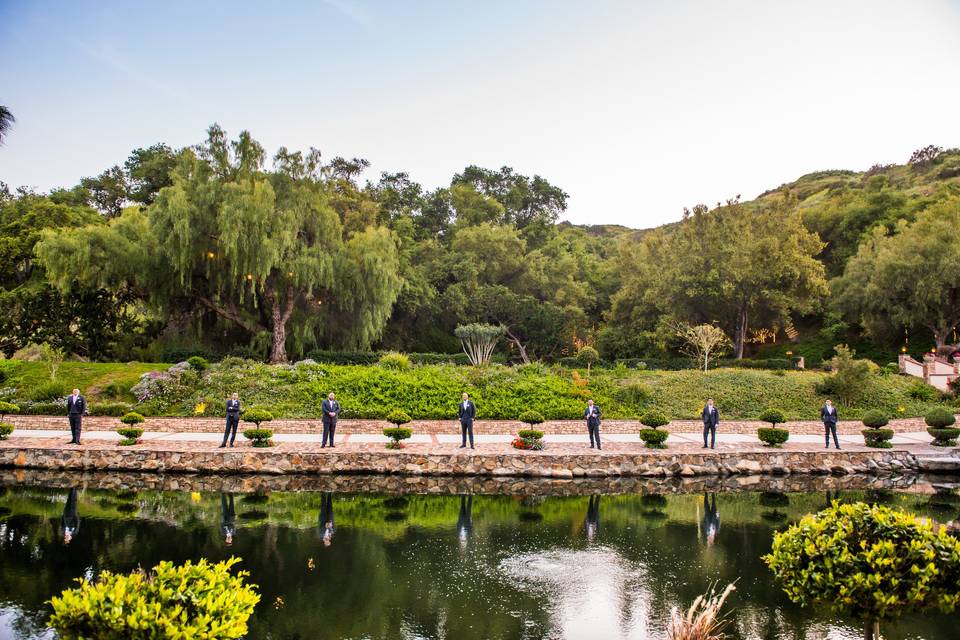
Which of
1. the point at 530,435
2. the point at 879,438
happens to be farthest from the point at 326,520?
the point at 879,438

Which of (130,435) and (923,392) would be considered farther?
(923,392)

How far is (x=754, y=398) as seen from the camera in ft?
83.3

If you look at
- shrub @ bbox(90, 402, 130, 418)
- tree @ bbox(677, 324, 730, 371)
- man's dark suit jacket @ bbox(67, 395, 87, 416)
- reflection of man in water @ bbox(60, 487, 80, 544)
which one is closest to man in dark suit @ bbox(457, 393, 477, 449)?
reflection of man in water @ bbox(60, 487, 80, 544)

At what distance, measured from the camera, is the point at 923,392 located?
2659 cm

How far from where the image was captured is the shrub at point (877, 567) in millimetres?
4973

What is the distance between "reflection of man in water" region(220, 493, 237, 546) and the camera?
35.0 feet

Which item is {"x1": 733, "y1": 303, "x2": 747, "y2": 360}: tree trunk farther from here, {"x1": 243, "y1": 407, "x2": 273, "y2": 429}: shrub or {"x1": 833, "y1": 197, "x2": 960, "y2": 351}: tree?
{"x1": 243, "y1": 407, "x2": 273, "y2": 429}: shrub

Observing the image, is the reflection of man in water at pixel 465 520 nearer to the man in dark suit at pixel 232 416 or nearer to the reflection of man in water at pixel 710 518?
the reflection of man in water at pixel 710 518

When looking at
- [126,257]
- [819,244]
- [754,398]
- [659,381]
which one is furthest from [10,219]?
[819,244]

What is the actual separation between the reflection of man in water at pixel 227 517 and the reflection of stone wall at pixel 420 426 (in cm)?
669

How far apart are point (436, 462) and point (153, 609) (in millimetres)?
12615

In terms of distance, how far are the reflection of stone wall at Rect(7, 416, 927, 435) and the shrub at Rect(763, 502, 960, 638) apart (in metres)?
15.4

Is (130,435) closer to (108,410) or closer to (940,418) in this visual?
(108,410)

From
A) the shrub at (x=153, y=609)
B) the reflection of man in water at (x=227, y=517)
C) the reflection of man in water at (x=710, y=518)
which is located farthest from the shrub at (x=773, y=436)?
the shrub at (x=153, y=609)
